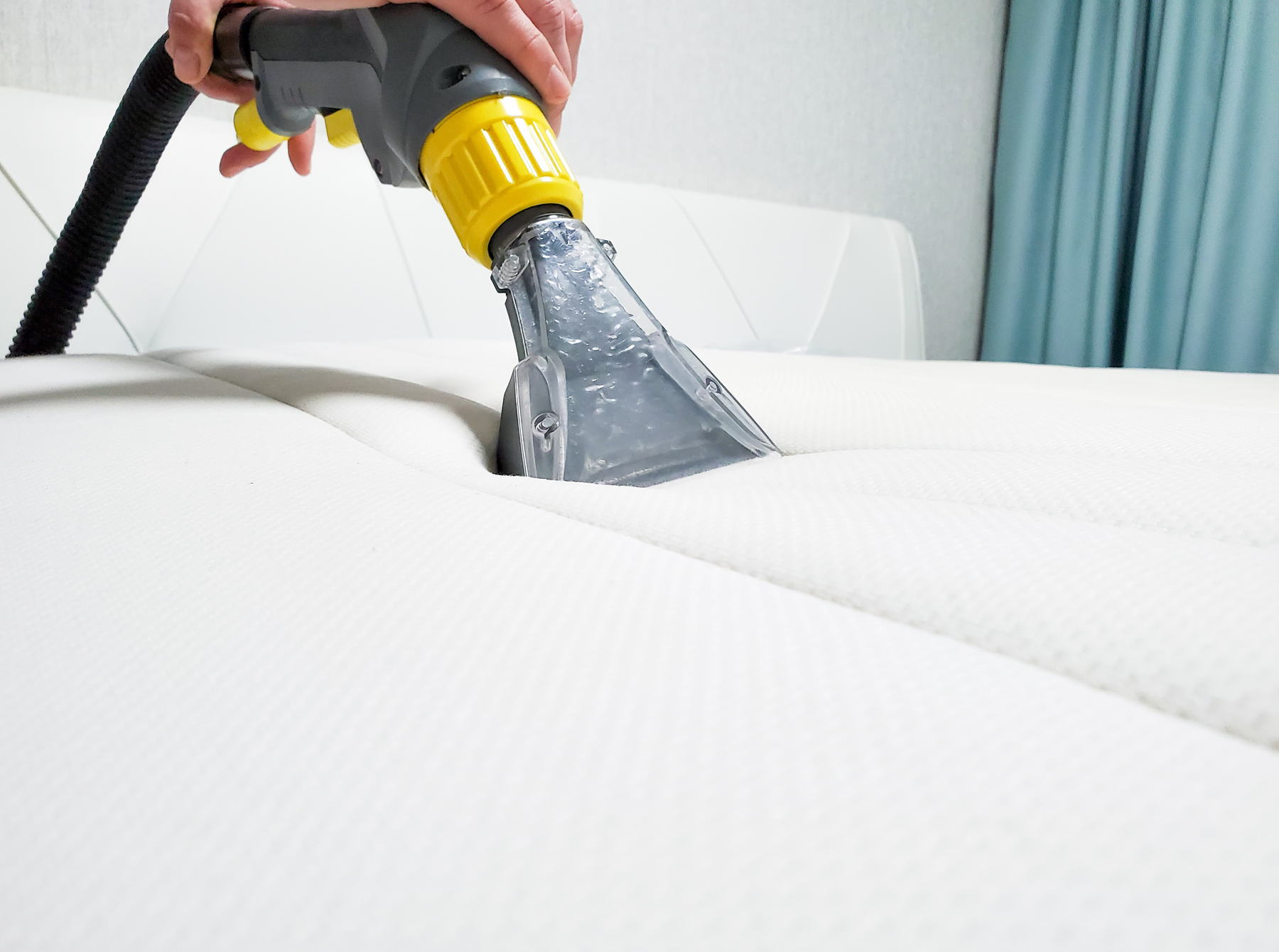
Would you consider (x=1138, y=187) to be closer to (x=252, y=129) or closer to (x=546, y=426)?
(x=252, y=129)

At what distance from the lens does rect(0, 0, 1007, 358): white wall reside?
1.15 meters

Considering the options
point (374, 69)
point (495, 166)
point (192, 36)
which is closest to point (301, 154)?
point (192, 36)

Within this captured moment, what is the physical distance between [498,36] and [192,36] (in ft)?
0.93

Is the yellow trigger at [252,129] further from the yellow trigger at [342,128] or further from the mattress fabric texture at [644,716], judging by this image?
the mattress fabric texture at [644,716]

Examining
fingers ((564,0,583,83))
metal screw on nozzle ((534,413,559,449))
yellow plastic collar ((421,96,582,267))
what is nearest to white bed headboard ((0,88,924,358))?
fingers ((564,0,583,83))

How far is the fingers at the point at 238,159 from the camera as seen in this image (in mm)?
869

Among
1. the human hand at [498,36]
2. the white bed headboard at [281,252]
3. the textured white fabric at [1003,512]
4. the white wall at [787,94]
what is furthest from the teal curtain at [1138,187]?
the human hand at [498,36]

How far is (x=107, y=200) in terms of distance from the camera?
0.76m

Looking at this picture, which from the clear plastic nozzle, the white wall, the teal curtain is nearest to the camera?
the clear plastic nozzle

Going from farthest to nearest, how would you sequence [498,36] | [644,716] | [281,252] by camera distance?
[281,252], [498,36], [644,716]

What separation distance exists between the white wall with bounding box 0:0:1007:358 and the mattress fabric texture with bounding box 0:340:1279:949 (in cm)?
116

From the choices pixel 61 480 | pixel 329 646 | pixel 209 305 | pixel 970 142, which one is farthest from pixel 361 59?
pixel 970 142

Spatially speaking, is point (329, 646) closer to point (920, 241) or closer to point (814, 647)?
point (814, 647)

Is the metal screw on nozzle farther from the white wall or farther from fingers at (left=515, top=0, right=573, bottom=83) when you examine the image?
the white wall
